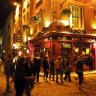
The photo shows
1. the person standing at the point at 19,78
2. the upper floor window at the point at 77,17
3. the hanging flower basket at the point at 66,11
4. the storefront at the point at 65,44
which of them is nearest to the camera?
the person standing at the point at 19,78

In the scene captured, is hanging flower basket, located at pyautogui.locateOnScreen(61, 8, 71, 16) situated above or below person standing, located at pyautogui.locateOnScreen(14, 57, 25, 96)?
above

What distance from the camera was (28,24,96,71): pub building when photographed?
21078mm

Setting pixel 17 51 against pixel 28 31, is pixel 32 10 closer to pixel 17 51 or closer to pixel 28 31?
pixel 28 31

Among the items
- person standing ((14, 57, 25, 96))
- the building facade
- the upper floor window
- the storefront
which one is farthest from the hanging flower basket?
person standing ((14, 57, 25, 96))

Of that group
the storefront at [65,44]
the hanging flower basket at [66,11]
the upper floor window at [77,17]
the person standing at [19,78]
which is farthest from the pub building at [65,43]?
the person standing at [19,78]

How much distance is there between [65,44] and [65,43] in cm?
10

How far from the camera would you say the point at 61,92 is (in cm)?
1138

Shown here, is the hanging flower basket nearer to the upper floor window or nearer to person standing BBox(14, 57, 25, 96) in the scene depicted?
the upper floor window

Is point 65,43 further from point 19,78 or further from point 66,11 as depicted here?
point 19,78

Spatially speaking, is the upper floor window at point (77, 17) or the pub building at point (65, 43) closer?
the pub building at point (65, 43)

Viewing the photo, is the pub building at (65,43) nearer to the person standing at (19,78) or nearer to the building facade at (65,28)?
the building facade at (65,28)

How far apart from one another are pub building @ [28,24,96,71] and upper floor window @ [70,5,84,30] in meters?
0.86

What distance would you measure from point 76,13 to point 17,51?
40.8ft

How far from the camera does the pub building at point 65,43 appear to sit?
2108 centimetres
